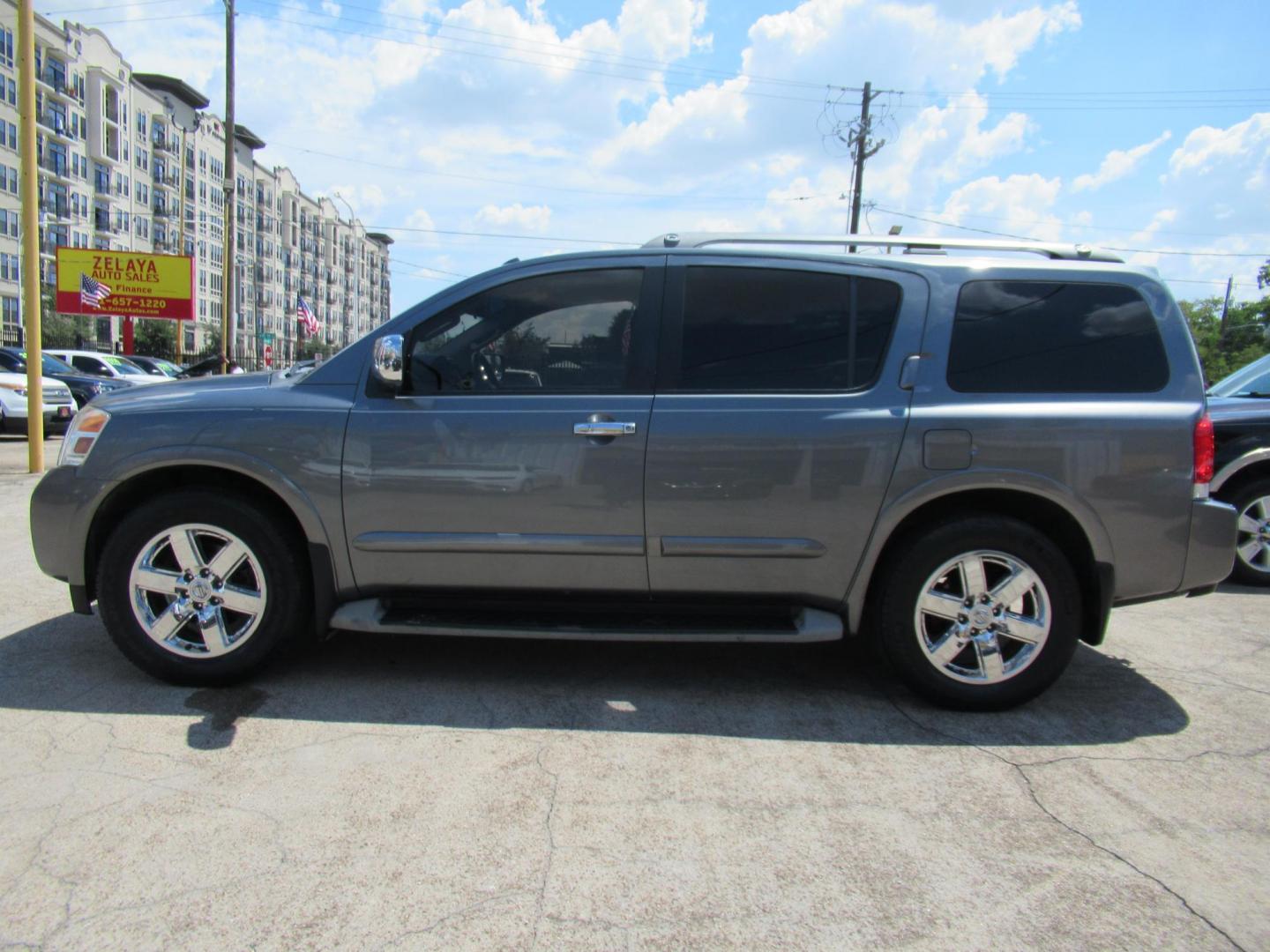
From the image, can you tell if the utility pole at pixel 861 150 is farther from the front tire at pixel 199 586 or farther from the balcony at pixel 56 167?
the balcony at pixel 56 167

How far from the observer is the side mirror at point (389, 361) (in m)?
3.56

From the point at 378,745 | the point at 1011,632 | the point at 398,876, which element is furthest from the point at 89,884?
the point at 1011,632

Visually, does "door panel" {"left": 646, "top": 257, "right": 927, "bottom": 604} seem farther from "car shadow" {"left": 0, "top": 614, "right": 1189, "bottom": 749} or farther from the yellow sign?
the yellow sign

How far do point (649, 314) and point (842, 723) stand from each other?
183cm

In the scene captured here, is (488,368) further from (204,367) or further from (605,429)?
(204,367)

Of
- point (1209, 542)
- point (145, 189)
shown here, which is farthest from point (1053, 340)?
point (145, 189)

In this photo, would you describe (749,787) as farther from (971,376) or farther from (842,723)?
(971,376)

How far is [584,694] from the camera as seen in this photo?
12.2 feet

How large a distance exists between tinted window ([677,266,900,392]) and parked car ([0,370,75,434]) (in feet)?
47.6

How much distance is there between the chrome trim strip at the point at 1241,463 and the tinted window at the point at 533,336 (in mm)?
4825

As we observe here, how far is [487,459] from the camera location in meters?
3.53

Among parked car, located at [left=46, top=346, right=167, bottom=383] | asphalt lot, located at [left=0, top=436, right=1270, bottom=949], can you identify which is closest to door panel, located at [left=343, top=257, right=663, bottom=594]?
asphalt lot, located at [left=0, top=436, right=1270, bottom=949]

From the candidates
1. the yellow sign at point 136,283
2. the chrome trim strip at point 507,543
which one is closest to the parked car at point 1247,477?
the chrome trim strip at point 507,543

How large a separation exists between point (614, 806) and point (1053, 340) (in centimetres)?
251
